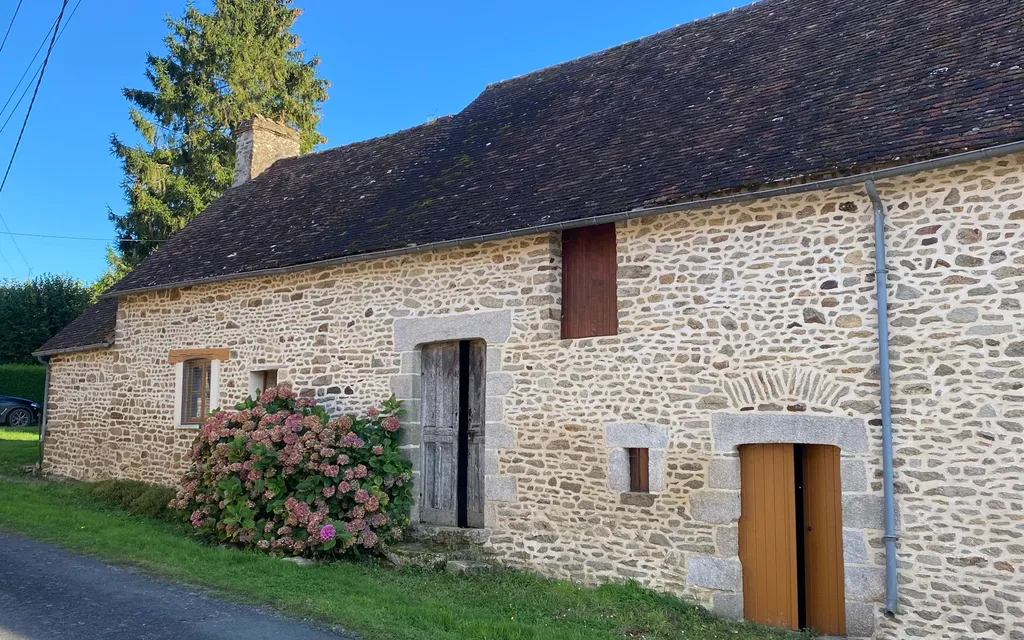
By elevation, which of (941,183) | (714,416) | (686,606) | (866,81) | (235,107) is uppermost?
(235,107)

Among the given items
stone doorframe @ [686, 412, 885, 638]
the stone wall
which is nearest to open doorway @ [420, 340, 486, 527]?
the stone wall

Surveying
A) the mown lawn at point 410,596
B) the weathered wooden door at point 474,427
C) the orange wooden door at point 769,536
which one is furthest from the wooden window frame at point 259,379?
the orange wooden door at point 769,536

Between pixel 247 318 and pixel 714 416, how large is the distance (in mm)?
6558

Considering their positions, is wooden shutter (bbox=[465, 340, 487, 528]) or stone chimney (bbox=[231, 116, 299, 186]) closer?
wooden shutter (bbox=[465, 340, 487, 528])

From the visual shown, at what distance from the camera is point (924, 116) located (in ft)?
20.5

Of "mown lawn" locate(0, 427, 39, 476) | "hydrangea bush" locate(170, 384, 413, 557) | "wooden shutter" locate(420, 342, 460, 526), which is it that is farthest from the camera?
"mown lawn" locate(0, 427, 39, 476)

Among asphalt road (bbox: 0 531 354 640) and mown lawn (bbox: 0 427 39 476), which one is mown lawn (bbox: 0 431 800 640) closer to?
asphalt road (bbox: 0 531 354 640)

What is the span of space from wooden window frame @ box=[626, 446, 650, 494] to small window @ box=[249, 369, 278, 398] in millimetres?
5242

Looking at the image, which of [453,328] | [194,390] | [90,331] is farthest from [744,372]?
[90,331]

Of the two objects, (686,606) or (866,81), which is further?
(866,81)

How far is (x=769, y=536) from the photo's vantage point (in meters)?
6.56

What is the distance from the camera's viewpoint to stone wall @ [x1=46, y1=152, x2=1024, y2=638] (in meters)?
5.70

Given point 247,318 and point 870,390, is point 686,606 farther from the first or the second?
point 247,318

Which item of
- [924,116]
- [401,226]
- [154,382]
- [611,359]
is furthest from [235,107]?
[924,116]
